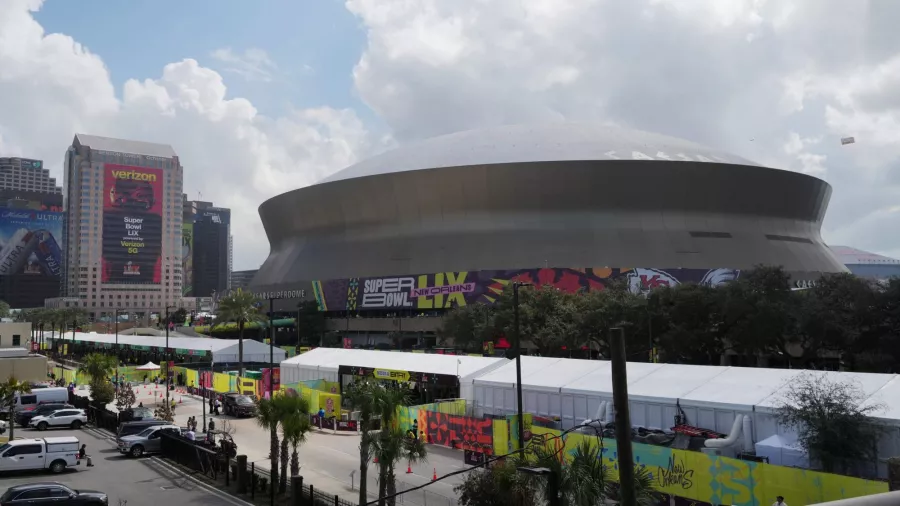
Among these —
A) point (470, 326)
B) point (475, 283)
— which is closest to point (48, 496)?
point (470, 326)

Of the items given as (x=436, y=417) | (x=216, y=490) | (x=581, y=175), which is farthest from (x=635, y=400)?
(x=581, y=175)

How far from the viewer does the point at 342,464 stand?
26.6 meters

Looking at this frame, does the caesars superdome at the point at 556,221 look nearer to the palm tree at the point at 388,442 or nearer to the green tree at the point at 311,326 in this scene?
the green tree at the point at 311,326

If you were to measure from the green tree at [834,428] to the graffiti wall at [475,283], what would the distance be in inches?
2332

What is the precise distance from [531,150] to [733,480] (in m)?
87.1

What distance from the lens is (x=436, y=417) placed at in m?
29.8

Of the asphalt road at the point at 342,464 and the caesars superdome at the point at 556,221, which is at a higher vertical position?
the caesars superdome at the point at 556,221

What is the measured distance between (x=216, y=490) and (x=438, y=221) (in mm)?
80252

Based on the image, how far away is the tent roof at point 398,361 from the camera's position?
114 ft

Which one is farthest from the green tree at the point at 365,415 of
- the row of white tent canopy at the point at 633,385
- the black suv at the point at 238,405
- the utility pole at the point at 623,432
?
the black suv at the point at 238,405

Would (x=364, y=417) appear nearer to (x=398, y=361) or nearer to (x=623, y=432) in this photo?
(x=623, y=432)

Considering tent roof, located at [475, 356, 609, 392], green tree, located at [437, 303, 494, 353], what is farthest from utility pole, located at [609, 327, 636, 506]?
green tree, located at [437, 303, 494, 353]

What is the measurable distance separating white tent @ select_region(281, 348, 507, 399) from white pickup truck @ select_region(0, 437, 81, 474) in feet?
52.5

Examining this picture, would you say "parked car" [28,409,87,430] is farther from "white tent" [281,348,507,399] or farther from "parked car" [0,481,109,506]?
"parked car" [0,481,109,506]
